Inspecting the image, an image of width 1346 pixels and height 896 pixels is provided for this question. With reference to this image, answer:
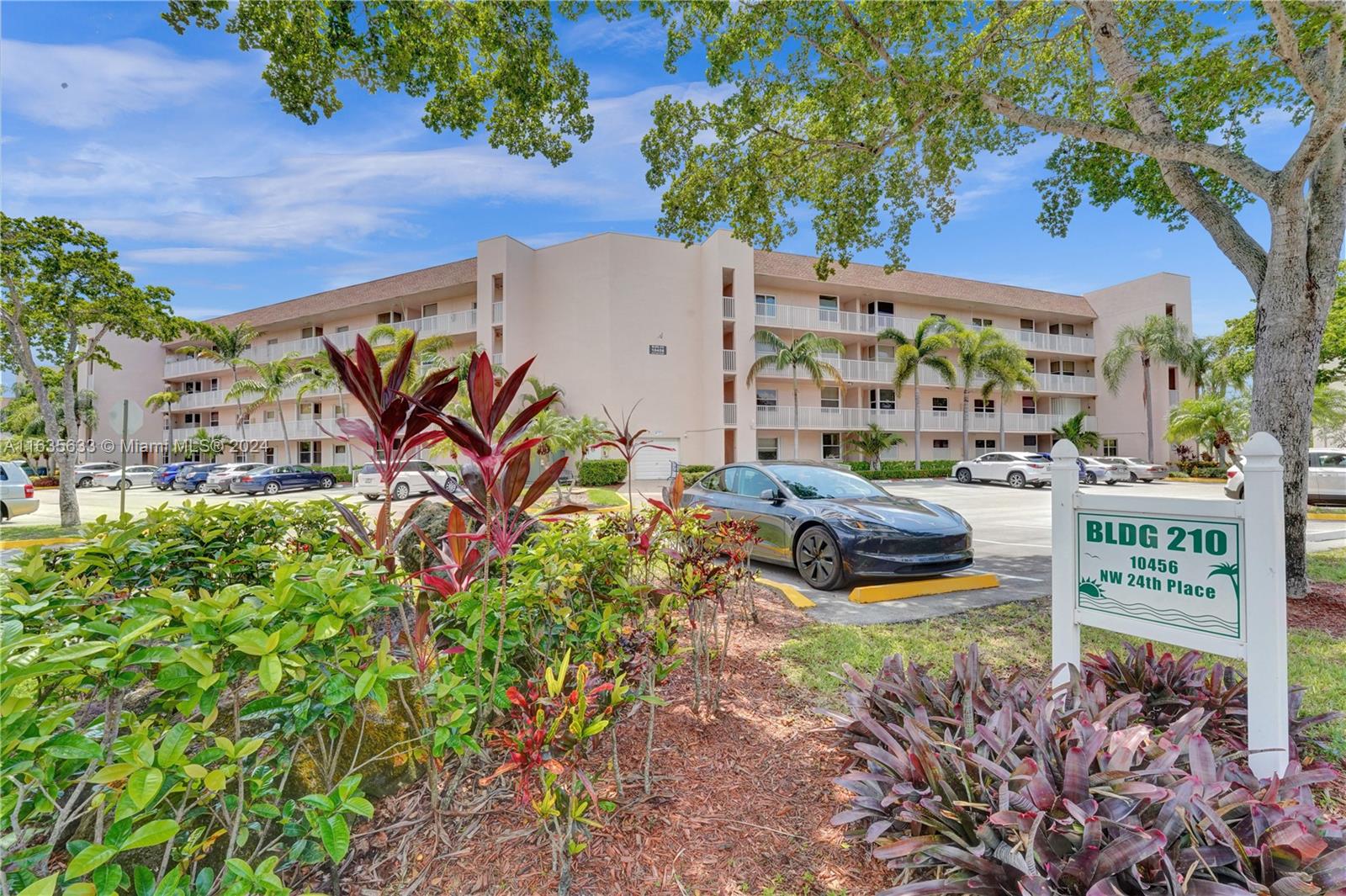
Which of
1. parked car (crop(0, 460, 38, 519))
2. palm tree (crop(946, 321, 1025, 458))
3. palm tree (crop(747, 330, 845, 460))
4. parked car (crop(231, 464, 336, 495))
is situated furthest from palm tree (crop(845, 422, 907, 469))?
parked car (crop(0, 460, 38, 519))

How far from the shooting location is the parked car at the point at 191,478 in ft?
82.3

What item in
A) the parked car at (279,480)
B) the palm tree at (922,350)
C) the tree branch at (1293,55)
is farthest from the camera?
the palm tree at (922,350)

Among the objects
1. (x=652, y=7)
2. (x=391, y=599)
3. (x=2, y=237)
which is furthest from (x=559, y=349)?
(x=391, y=599)

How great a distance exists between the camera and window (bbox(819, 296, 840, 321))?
27.3 m

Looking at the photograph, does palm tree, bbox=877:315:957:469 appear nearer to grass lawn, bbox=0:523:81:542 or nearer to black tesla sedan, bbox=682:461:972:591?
black tesla sedan, bbox=682:461:972:591

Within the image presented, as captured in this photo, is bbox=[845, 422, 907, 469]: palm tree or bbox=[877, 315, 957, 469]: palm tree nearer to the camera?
bbox=[877, 315, 957, 469]: palm tree

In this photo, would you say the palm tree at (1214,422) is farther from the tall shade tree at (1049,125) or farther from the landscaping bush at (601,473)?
the landscaping bush at (601,473)

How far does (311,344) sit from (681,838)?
3655 centimetres

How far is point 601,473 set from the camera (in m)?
23.1

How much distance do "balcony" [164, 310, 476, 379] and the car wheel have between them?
835 inches

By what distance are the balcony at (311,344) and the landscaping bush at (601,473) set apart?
9144 millimetres

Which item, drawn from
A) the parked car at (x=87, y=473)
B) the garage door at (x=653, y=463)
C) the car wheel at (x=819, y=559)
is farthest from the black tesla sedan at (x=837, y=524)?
the parked car at (x=87, y=473)

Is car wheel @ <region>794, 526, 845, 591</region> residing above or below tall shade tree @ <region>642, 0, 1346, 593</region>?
below

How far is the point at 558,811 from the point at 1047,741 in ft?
5.78
